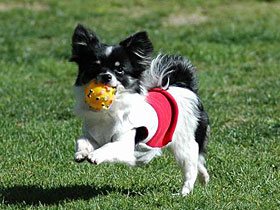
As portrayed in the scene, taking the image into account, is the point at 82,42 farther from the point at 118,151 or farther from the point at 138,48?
the point at 118,151

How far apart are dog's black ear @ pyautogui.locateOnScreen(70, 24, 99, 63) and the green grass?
1142mm

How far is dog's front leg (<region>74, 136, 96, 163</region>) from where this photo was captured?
469 centimetres

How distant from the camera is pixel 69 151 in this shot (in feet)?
21.8

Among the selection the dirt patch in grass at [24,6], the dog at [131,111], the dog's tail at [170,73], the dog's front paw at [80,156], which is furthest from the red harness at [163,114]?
the dirt patch in grass at [24,6]

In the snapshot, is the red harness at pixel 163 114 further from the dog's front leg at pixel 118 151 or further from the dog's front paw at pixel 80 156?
the dog's front paw at pixel 80 156

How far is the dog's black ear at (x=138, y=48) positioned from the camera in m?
4.98

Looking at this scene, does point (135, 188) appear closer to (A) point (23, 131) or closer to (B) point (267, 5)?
(A) point (23, 131)

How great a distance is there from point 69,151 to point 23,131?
3.05ft

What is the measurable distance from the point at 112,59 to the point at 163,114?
2.30 ft

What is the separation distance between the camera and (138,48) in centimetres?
500

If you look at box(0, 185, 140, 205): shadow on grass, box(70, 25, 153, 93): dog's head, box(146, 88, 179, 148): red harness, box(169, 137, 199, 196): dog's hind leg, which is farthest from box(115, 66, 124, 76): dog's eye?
box(0, 185, 140, 205): shadow on grass

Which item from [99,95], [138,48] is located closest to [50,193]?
[99,95]

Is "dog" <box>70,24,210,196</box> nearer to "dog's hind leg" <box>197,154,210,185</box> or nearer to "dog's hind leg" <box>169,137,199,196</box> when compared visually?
"dog's hind leg" <box>169,137,199,196</box>

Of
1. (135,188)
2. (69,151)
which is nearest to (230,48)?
(69,151)
